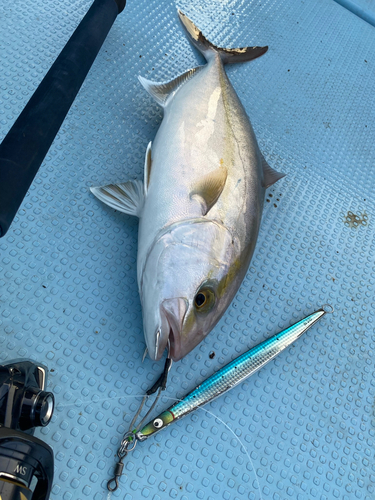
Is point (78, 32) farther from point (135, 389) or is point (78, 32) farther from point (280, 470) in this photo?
point (280, 470)

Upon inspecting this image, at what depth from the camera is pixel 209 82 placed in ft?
4.64

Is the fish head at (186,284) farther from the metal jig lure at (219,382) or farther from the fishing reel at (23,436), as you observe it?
the fishing reel at (23,436)

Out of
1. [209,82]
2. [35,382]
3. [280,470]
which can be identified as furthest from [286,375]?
[209,82]

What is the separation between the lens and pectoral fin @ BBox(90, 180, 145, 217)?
125cm

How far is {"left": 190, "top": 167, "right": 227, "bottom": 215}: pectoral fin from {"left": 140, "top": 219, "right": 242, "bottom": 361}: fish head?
7cm

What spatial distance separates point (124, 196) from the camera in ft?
4.14

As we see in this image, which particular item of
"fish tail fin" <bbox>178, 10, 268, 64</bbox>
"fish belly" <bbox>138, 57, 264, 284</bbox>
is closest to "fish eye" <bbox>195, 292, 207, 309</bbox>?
"fish belly" <bbox>138, 57, 264, 284</bbox>

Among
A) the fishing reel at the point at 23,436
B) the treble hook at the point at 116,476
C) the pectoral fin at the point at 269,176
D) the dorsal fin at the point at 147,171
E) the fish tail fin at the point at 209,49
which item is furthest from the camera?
the fish tail fin at the point at 209,49

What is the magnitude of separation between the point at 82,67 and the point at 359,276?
1.31 meters

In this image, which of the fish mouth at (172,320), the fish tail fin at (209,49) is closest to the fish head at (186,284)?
the fish mouth at (172,320)

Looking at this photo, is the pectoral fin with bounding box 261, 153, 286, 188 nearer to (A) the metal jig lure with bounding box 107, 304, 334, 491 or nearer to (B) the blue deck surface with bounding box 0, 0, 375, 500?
(B) the blue deck surface with bounding box 0, 0, 375, 500

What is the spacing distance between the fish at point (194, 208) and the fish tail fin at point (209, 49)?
0.81ft

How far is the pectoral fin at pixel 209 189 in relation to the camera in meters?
1.13

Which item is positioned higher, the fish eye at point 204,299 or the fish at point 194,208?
A: the fish at point 194,208
